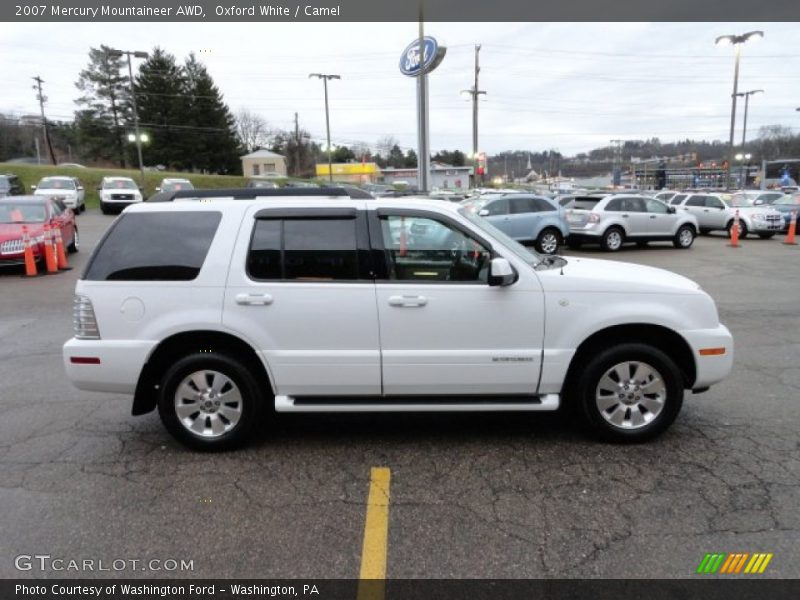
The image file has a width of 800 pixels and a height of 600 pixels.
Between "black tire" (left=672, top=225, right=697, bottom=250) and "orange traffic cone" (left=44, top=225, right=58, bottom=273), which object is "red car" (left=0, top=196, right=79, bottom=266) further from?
"black tire" (left=672, top=225, right=697, bottom=250)

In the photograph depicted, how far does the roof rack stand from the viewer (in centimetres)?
438

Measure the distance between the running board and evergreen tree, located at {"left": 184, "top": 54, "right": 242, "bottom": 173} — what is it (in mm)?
67652

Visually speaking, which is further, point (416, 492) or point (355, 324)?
point (355, 324)

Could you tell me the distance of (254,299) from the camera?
13.0 ft

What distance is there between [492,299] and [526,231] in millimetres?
12763

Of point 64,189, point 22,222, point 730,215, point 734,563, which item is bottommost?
point 734,563

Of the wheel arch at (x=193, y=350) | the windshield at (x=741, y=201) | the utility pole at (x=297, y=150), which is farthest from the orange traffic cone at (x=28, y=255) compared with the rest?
the utility pole at (x=297, y=150)

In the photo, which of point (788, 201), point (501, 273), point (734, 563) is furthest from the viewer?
point (788, 201)

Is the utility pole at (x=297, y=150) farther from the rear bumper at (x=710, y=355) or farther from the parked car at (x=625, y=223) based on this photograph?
the rear bumper at (x=710, y=355)

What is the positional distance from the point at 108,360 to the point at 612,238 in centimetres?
1567

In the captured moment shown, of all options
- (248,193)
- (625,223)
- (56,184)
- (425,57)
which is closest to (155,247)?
(248,193)

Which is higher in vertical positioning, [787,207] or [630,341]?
[630,341]

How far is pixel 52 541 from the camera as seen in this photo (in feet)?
10.1

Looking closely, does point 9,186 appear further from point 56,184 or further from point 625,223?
point 625,223
